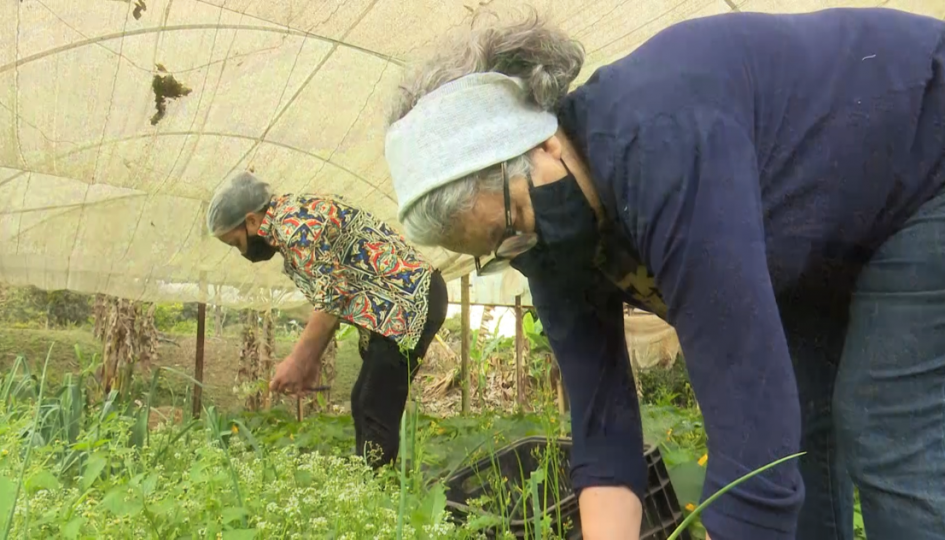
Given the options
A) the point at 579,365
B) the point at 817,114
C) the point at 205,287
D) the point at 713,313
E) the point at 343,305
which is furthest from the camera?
the point at 205,287

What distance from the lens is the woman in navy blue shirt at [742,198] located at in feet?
2.25

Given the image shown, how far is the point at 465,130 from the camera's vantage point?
83 centimetres

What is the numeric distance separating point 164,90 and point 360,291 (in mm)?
1077

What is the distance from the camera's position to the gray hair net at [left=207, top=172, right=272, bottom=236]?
2.17 metres

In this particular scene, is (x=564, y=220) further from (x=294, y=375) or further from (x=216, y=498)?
(x=294, y=375)

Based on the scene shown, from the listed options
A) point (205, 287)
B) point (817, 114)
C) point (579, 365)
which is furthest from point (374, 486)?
point (205, 287)

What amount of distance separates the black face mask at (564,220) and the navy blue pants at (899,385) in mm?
369

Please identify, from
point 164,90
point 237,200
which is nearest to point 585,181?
point 237,200

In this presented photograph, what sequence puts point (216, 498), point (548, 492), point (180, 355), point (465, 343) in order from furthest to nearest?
1. point (180, 355)
2. point (465, 343)
3. point (548, 492)
4. point (216, 498)

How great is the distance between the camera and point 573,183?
83 centimetres

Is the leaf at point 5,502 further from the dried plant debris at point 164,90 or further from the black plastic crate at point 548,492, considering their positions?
the dried plant debris at point 164,90

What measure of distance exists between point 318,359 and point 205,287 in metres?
2.03

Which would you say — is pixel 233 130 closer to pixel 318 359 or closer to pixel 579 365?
pixel 318 359

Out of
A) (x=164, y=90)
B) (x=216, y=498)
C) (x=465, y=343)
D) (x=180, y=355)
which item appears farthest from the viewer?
(x=180, y=355)
